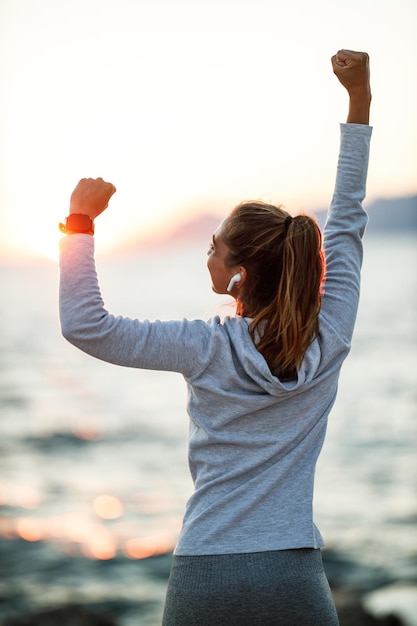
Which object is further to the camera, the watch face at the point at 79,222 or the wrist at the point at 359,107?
the wrist at the point at 359,107

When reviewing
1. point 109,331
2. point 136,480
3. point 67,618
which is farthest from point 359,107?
point 136,480

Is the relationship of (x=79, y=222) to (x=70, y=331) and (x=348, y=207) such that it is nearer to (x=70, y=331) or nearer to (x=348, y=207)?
(x=70, y=331)

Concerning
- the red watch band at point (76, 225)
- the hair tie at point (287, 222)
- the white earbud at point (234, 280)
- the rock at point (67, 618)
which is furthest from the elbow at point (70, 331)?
the rock at point (67, 618)

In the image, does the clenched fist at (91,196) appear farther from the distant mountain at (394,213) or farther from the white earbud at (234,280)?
the distant mountain at (394,213)

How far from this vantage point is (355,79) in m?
1.83

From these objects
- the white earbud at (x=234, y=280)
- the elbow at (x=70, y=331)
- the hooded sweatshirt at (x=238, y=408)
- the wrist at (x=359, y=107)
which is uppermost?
the wrist at (x=359, y=107)

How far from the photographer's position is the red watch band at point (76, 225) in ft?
5.18

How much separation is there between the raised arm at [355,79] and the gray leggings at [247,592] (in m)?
0.92

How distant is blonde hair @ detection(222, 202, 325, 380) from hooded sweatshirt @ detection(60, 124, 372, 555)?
1.3 inches

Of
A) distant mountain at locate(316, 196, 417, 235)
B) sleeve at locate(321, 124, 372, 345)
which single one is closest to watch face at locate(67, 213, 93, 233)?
sleeve at locate(321, 124, 372, 345)

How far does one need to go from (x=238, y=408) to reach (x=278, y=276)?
0.87 ft

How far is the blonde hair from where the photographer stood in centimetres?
160

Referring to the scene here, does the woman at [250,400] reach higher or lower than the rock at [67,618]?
higher

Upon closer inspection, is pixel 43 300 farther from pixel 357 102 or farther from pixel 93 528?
pixel 357 102
